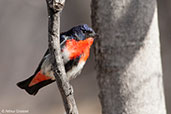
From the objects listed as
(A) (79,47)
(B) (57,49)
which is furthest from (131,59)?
(B) (57,49)

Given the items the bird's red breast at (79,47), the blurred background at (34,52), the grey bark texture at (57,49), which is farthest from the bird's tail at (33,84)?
the blurred background at (34,52)

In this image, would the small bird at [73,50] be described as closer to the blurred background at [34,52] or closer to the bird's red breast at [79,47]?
the bird's red breast at [79,47]

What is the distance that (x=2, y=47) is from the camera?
6.07 m

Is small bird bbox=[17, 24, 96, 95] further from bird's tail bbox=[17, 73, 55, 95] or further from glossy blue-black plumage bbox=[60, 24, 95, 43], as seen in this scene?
bird's tail bbox=[17, 73, 55, 95]

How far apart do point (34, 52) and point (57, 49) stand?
4673 mm

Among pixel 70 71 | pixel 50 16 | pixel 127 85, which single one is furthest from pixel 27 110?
pixel 50 16

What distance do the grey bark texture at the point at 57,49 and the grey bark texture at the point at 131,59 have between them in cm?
72

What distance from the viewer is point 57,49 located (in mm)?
1745

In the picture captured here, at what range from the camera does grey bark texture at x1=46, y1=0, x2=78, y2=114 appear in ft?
5.29

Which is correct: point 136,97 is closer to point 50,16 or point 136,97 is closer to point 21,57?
point 50,16

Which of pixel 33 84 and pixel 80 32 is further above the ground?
pixel 80 32

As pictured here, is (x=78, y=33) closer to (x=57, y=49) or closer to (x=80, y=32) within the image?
(x=80, y=32)

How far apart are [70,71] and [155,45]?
72cm

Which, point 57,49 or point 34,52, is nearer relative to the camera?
point 57,49
